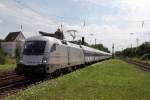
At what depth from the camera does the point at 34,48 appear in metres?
22.7

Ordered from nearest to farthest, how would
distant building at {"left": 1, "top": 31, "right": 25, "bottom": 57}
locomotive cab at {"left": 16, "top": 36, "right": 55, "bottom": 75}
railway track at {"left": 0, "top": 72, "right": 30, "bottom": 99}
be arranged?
1. railway track at {"left": 0, "top": 72, "right": 30, "bottom": 99}
2. locomotive cab at {"left": 16, "top": 36, "right": 55, "bottom": 75}
3. distant building at {"left": 1, "top": 31, "right": 25, "bottom": 57}

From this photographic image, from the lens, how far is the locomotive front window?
22.3 m

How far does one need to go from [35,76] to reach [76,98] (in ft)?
30.3

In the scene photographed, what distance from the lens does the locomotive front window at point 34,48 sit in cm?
2234

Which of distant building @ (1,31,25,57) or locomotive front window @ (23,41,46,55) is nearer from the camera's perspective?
locomotive front window @ (23,41,46,55)

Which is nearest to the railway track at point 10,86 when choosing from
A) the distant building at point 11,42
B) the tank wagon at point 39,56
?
the tank wagon at point 39,56

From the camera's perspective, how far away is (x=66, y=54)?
29047 mm

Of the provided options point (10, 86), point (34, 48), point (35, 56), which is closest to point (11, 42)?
point (34, 48)

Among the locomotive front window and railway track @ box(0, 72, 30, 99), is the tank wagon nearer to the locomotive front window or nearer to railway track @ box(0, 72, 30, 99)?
the locomotive front window

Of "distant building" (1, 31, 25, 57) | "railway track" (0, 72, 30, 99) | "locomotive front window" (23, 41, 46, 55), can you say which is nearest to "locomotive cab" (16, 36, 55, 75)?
"locomotive front window" (23, 41, 46, 55)

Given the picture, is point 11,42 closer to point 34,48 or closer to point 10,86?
point 34,48

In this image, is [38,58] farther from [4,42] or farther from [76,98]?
[4,42]

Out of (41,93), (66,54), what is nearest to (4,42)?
(66,54)

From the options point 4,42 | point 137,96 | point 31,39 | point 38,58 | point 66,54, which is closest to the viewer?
point 137,96
